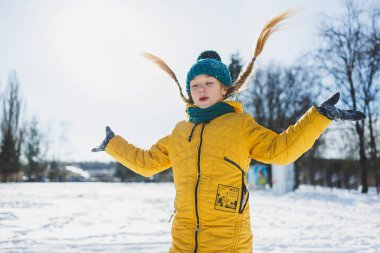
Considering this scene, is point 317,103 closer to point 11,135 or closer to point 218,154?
point 218,154

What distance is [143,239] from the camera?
654cm

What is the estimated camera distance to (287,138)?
2033 mm

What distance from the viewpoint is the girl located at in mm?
1980

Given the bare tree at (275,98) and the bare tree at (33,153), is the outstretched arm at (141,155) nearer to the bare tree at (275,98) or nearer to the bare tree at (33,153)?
the bare tree at (275,98)

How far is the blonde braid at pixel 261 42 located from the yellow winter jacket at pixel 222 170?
0.29 metres

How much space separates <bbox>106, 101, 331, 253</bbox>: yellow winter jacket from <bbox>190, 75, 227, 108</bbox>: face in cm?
15

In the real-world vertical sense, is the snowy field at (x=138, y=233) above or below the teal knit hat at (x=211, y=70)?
below

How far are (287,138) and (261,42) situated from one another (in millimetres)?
797

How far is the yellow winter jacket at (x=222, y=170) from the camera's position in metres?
1.98

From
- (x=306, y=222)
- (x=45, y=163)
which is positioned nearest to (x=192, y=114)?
(x=306, y=222)

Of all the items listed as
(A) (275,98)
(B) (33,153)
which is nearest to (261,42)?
(A) (275,98)

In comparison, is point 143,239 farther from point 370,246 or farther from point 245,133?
point 245,133

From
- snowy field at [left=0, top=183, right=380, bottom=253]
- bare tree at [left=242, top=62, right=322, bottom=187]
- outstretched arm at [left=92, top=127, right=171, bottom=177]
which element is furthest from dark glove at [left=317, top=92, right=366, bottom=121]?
bare tree at [left=242, top=62, right=322, bottom=187]

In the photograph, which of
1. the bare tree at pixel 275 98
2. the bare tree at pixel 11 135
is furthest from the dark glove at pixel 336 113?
the bare tree at pixel 11 135
